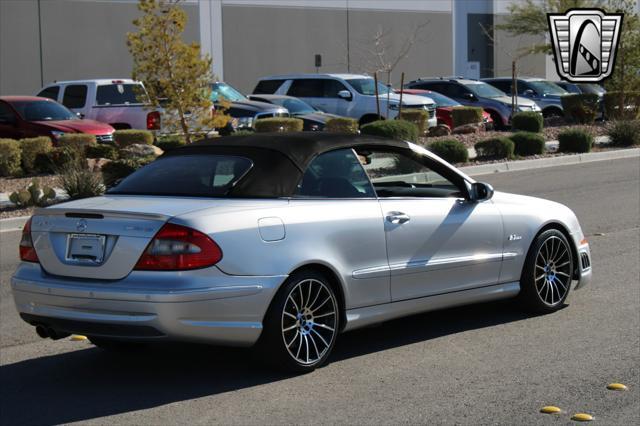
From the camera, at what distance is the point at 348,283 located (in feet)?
22.6

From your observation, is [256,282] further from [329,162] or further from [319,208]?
[329,162]

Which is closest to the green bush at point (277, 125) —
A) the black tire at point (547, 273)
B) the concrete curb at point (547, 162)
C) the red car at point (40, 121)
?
the red car at point (40, 121)

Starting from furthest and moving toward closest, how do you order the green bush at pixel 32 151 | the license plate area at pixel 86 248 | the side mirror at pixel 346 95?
the side mirror at pixel 346 95 < the green bush at pixel 32 151 < the license plate area at pixel 86 248

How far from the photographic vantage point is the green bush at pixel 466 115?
89.8 ft

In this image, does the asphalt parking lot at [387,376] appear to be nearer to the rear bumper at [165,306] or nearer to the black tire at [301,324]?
the black tire at [301,324]

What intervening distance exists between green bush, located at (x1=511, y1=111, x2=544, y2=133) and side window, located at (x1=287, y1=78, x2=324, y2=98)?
19.1ft

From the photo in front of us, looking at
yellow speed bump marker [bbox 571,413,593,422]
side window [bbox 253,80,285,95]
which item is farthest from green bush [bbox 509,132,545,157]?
yellow speed bump marker [bbox 571,413,593,422]

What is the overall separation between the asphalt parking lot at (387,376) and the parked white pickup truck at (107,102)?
1637cm

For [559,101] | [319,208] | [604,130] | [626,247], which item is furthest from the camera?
[559,101]

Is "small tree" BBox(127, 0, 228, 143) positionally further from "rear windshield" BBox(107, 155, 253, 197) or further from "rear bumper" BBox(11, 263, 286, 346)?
"rear bumper" BBox(11, 263, 286, 346)

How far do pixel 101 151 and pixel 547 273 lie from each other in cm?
1409

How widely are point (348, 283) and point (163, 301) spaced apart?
135cm

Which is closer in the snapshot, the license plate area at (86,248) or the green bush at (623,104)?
the license plate area at (86,248)

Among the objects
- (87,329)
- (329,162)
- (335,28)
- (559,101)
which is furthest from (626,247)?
(335,28)
